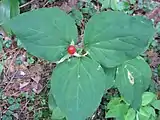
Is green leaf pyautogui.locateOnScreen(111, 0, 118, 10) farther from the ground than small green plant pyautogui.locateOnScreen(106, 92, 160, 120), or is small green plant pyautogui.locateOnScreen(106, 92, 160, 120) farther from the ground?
green leaf pyautogui.locateOnScreen(111, 0, 118, 10)

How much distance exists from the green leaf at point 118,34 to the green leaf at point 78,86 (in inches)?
2.4

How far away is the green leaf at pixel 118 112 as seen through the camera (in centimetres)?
152

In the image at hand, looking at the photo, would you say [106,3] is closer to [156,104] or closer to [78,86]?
[156,104]

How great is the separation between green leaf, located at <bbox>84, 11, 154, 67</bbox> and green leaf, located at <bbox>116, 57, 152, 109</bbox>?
211 millimetres

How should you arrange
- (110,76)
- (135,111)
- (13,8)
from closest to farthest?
(110,76), (135,111), (13,8)

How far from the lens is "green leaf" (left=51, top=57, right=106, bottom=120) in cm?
96

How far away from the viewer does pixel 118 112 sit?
1.53m

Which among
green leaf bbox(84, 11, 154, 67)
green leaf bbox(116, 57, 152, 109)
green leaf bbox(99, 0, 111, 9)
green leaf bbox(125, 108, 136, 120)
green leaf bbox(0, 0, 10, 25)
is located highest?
green leaf bbox(99, 0, 111, 9)

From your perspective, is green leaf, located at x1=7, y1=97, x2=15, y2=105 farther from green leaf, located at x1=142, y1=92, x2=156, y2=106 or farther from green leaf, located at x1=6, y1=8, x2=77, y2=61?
green leaf, located at x1=6, y1=8, x2=77, y2=61

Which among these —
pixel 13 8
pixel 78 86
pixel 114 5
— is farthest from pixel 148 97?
pixel 13 8

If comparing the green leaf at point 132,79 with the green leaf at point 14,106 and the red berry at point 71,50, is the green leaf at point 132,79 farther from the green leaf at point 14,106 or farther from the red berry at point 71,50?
the green leaf at point 14,106

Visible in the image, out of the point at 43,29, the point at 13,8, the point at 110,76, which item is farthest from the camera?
the point at 13,8

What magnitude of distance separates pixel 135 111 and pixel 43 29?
0.74m

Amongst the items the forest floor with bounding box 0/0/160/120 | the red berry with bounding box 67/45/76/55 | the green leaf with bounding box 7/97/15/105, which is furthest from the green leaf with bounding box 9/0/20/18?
the red berry with bounding box 67/45/76/55
